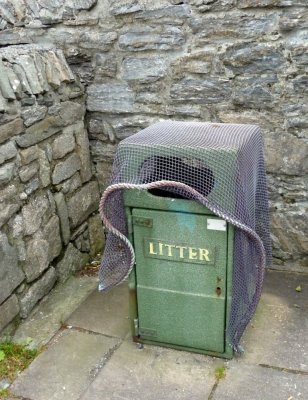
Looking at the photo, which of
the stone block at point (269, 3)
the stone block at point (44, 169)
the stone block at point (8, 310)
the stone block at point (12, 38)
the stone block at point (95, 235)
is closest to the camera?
the stone block at point (8, 310)

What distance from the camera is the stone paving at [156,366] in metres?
2.83

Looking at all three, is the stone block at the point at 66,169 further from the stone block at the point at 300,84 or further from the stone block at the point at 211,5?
the stone block at the point at 300,84

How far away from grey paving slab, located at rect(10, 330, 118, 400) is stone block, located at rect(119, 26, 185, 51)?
7.07 feet

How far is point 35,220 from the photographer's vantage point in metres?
3.57

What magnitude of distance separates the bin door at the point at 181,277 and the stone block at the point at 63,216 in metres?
1.10

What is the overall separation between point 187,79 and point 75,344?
6.83 feet

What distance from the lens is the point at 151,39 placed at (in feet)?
12.5

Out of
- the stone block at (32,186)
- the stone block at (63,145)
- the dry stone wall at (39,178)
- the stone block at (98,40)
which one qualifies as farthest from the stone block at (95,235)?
the stone block at (98,40)

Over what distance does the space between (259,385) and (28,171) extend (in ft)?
6.65

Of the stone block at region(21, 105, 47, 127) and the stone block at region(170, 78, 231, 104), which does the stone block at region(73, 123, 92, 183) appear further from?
the stone block at region(170, 78, 231, 104)

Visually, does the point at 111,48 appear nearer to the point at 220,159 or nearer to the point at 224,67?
the point at 224,67

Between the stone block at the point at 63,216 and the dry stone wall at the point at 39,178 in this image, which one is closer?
the dry stone wall at the point at 39,178

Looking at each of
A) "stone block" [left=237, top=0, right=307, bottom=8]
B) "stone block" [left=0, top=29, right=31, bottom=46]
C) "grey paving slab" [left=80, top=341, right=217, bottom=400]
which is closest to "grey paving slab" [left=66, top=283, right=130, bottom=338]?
"grey paving slab" [left=80, top=341, right=217, bottom=400]

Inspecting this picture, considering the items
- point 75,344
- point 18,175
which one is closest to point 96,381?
point 75,344
